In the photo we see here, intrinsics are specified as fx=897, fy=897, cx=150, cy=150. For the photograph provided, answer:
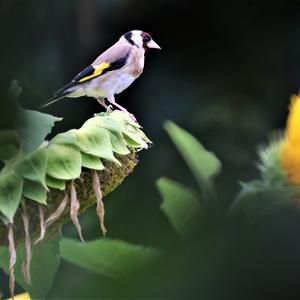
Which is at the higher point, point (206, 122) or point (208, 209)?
point (208, 209)

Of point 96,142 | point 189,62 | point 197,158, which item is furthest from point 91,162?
point 189,62

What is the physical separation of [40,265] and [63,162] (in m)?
0.08

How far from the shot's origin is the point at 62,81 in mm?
1548

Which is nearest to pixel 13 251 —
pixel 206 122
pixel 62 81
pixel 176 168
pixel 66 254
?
pixel 66 254

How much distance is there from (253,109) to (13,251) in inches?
57.8

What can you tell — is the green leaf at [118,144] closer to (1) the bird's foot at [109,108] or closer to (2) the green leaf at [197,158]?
(1) the bird's foot at [109,108]

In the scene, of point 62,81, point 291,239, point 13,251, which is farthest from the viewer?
point 62,81

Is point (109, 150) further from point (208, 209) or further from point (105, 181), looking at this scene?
point (208, 209)

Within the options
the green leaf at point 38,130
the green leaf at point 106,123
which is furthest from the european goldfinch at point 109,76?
the green leaf at point 38,130

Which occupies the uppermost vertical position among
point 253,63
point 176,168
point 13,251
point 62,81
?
point 13,251

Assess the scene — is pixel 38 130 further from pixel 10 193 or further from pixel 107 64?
pixel 107 64

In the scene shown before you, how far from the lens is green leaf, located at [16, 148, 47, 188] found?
0.47 meters

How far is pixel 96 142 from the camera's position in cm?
52

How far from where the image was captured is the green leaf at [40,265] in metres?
0.52
